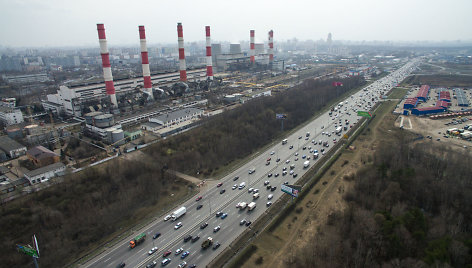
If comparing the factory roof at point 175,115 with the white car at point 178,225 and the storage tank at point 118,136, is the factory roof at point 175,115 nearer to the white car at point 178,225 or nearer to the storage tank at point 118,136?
the storage tank at point 118,136

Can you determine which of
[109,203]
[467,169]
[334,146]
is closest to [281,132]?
[334,146]

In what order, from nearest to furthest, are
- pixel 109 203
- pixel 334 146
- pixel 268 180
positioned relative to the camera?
1. pixel 109 203
2. pixel 268 180
3. pixel 334 146

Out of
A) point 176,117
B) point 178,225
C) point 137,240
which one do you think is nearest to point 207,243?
point 178,225

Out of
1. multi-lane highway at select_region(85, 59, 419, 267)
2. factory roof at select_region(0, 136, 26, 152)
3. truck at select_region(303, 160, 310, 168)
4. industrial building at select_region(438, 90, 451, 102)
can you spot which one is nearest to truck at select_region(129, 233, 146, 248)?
multi-lane highway at select_region(85, 59, 419, 267)

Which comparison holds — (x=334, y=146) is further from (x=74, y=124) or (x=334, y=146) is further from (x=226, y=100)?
(x=74, y=124)

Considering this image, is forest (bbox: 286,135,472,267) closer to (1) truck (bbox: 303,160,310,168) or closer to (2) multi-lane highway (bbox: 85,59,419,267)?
(1) truck (bbox: 303,160,310,168)

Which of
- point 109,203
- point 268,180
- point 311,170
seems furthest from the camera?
point 311,170

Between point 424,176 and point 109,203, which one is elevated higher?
point 424,176
